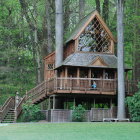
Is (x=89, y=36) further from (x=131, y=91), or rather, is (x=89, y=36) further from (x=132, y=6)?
(x=132, y=6)

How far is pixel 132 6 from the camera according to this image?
40156mm

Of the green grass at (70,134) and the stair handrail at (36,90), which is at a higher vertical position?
the stair handrail at (36,90)

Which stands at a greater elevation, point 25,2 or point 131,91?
point 25,2

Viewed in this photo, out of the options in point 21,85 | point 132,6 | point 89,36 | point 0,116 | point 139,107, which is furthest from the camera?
point 21,85

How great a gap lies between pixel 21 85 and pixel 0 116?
40.9 ft

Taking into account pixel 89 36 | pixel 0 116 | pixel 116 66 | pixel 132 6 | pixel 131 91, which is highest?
pixel 132 6

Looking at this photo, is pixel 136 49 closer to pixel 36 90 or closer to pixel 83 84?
pixel 83 84

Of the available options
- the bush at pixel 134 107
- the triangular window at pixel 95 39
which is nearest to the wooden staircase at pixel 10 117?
the triangular window at pixel 95 39

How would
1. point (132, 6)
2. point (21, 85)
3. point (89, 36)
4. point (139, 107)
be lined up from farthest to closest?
point (21, 85), point (132, 6), point (89, 36), point (139, 107)

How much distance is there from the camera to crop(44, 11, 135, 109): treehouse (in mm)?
29984

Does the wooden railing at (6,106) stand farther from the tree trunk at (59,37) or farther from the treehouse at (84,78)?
the tree trunk at (59,37)

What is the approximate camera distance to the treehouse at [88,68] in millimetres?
29984

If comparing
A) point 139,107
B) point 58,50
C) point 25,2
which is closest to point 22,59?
point 25,2

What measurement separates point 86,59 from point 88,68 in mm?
812
